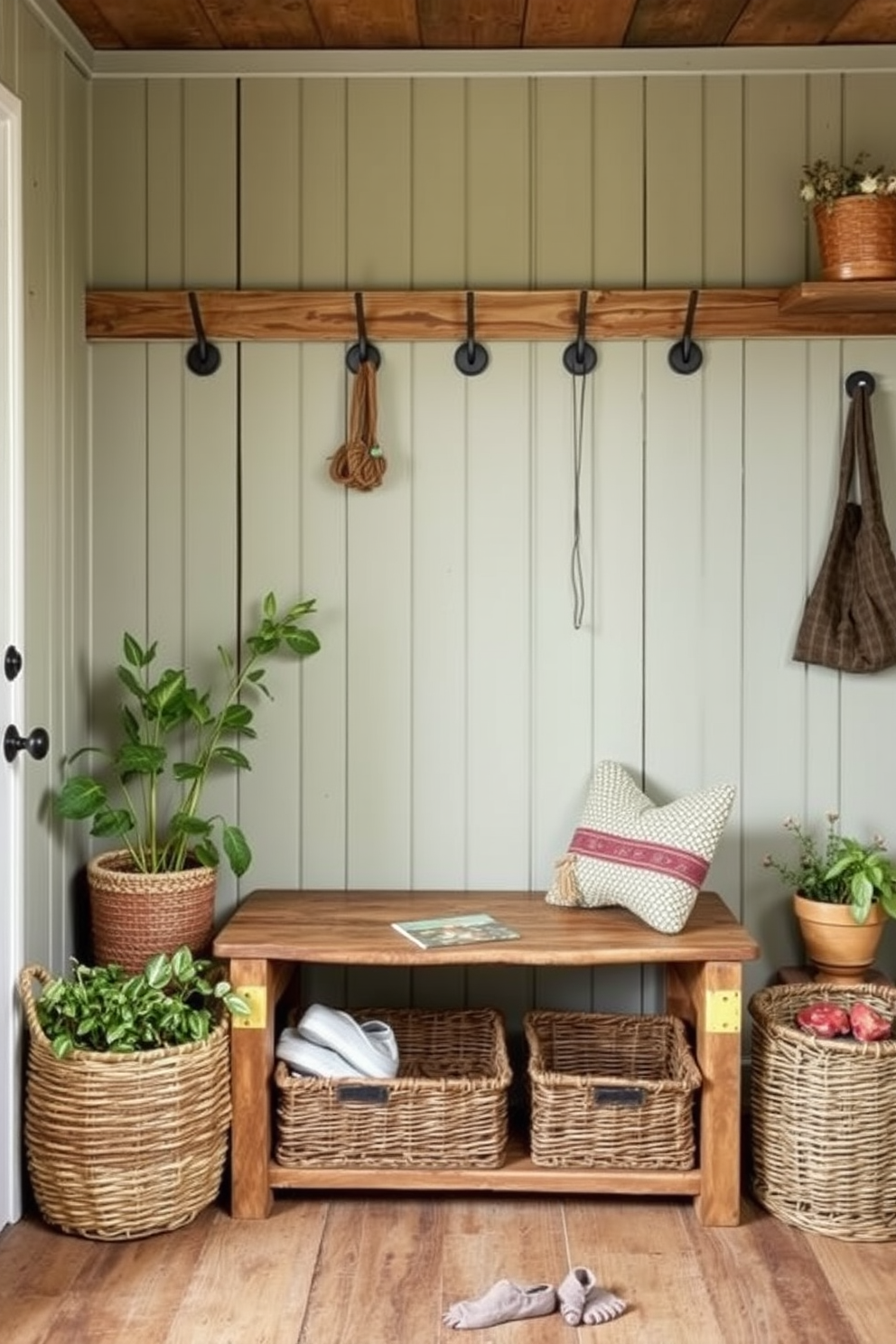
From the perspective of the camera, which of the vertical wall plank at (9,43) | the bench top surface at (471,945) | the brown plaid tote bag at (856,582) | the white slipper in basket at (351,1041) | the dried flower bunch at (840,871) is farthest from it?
the brown plaid tote bag at (856,582)

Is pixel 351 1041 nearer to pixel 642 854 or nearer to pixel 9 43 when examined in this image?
pixel 642 854

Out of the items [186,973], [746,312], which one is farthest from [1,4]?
[186,973]

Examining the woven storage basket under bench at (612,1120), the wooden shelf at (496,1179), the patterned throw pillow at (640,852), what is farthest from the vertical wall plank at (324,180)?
the wooden shelf at (496,1179)

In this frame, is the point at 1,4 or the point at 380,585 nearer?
the point at 1,4

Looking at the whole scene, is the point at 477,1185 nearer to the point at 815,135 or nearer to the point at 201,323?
the point at 201,323

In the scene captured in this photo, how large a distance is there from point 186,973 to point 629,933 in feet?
2.82

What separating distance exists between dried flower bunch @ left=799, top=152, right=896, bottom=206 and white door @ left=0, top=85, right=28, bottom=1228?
1.58m

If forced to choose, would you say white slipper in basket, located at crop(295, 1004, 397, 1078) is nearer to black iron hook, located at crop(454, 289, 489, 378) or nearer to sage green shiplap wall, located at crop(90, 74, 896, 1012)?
sage green shiplap wall, located at crop(90, 74, 896, 1012)

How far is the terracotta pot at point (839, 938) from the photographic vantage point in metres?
3.11

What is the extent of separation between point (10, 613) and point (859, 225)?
1.84 metres

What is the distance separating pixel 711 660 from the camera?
3.31m

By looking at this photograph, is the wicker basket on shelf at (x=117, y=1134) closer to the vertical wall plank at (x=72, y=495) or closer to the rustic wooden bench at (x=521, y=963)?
the rustic wooden bench at (x=521, y=963)

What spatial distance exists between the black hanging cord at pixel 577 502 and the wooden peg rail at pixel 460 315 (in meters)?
0.14

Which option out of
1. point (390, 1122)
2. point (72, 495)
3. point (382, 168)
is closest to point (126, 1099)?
point (390, 1122)
